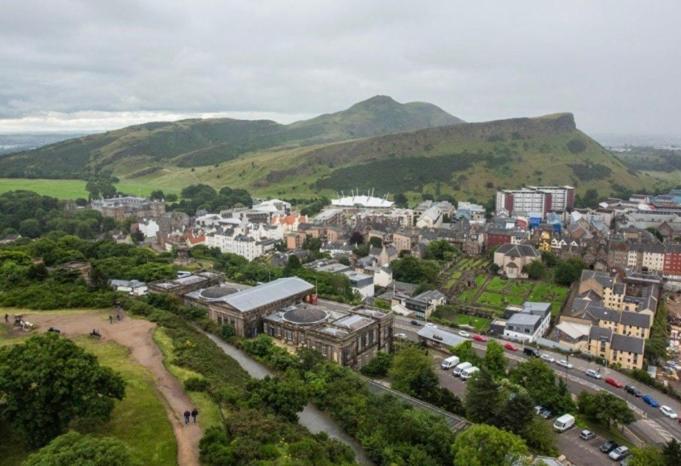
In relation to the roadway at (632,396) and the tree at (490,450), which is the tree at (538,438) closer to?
the tree at (490,450)

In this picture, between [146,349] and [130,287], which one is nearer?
[146,349]

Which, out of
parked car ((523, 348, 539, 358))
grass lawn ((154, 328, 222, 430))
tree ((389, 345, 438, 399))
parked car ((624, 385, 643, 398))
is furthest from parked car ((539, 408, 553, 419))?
grass lawn ((154, 328, 222, 430))

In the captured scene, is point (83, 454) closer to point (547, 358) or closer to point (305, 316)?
point (305, 316)

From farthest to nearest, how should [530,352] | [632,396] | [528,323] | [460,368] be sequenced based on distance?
[528,323] < [530,352] < [460,368] < [632,396]

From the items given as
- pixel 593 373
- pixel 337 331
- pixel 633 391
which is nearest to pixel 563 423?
pixel 633 391

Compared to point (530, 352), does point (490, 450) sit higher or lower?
higher

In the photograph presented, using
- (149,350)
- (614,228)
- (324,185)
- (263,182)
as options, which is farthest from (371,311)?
(263,182)

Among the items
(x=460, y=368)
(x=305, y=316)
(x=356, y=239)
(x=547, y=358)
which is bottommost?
(x=547, y=358)

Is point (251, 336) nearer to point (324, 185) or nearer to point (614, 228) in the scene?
point (614, 228)

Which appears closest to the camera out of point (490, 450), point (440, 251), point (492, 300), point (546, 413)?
point (490, 450)
